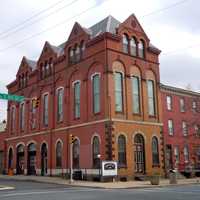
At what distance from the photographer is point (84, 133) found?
37438mm

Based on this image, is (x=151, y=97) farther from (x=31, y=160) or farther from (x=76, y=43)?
(x=31, y=160)

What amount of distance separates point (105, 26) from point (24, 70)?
18.1 meters

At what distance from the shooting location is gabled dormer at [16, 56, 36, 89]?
2019 inches

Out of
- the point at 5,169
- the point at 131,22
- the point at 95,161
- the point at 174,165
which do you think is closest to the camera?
the point at 95,161

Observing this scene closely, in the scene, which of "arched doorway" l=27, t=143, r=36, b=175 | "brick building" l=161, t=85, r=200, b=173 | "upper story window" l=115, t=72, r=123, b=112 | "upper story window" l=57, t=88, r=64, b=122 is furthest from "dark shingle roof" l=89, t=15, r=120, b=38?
"arched doorway" l=27, t=143, r=36, b=175

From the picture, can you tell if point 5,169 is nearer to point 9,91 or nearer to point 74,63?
point 9,91

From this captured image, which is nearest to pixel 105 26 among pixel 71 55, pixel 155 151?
pixel 71 55

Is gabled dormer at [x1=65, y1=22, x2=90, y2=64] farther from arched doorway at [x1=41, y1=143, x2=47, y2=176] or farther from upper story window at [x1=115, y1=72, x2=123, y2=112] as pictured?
arched doorway at [x1=41, y1=143, x2=47, y2=176]

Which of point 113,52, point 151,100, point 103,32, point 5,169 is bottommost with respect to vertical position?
point 5,169

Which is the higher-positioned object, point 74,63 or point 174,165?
point 74,63

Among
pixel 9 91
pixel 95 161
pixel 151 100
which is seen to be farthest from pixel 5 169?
pixel 151 100

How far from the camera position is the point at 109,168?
107ft

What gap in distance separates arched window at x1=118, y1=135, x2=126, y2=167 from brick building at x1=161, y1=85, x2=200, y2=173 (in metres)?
12.0

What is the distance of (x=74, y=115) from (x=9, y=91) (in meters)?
20.2
